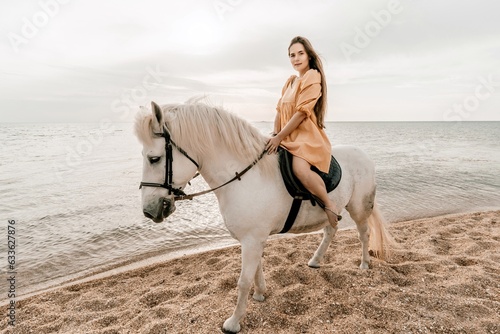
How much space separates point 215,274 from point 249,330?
1.47 meters

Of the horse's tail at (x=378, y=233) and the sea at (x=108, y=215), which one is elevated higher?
the horse's tail at (x=378, y=233)

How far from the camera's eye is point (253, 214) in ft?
8.71

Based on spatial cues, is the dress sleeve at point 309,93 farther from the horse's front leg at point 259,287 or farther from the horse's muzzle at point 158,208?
the horse's front leg at point 259,287

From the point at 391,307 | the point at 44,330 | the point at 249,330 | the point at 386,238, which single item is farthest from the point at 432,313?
the point at 44,330

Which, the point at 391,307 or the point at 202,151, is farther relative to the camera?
the point at 391,307

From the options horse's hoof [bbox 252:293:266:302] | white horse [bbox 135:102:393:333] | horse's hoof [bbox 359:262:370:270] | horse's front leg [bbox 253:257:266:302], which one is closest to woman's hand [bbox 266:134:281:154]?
white horse [bbox 135:102:393:333]

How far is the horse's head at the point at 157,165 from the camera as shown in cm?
233

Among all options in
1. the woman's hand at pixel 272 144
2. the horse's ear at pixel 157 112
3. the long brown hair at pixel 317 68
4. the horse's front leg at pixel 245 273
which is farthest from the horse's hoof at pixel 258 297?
the horse's ear at pixel 157 112

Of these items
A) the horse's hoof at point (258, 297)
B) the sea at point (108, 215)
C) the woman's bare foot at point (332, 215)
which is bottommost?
the sea at point (108, 215)

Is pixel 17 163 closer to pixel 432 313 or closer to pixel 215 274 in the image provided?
pixel 215 274

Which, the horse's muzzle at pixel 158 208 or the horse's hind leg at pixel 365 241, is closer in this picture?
the horse's muzzle at pixel 158 208

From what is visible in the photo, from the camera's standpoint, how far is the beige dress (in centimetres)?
278

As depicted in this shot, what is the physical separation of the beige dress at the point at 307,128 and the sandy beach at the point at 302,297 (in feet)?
5.56

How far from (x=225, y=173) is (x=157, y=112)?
2.71ft
